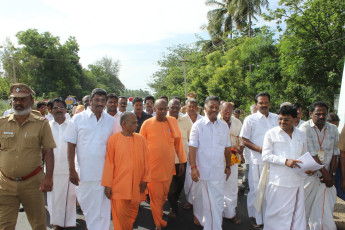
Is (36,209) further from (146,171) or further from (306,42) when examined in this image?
(306,42)

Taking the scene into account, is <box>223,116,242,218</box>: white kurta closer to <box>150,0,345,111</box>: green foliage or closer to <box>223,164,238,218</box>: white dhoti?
<box>223,164,238,218</box>: white dhoti

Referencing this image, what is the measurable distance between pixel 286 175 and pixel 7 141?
3606 mm

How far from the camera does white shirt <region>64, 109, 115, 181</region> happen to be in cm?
369

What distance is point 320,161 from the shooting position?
Answer: 407cm

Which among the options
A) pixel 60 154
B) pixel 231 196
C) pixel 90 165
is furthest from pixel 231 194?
pixel 60 154

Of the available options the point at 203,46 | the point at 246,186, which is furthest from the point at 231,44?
the point at 246,186

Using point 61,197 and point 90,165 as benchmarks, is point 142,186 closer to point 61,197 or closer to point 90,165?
point 90,165

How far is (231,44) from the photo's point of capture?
26219mm

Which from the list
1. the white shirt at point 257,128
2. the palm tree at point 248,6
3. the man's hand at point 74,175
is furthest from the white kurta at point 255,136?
the palm tree at point 248,6

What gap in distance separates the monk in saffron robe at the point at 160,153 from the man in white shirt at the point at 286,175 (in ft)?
4.99

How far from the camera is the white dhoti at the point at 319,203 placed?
3.99 m

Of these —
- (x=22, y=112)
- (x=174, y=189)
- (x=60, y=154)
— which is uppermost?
(x=22, y=112)

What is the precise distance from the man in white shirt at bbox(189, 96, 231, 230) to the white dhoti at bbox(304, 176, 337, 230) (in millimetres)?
1301

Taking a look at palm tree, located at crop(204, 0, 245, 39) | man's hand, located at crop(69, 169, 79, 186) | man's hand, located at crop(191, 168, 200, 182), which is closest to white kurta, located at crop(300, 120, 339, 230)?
man's hand, located at crop(191, 168, 200, 182)
